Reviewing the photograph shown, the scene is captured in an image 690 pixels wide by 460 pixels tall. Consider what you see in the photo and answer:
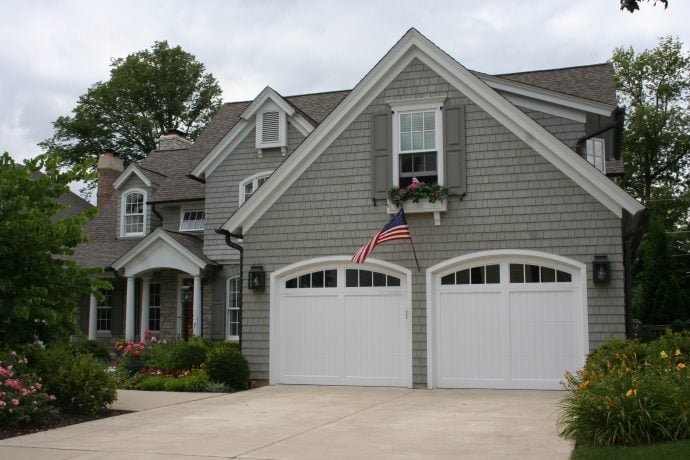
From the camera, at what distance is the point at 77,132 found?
142ft

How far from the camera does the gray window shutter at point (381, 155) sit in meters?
13.8

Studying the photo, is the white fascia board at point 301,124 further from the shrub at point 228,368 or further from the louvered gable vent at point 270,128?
the shrub at point 228,368

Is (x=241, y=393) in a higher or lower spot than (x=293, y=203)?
lower

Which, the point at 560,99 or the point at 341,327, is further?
the point at 560,99

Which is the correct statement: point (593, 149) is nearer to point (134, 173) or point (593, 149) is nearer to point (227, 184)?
point (227, 184)

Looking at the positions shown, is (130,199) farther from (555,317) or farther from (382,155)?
(555,317)

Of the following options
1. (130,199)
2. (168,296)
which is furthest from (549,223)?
(130,199)

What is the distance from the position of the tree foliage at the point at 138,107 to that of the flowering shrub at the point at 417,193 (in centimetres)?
3239

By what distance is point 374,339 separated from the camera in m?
13.8

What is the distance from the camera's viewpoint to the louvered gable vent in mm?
19016

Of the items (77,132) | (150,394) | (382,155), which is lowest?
(150,394)

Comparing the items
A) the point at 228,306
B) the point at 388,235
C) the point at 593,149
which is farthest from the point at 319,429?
the point at 228,306

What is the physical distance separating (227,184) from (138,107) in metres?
26.9

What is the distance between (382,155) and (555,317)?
442cm
